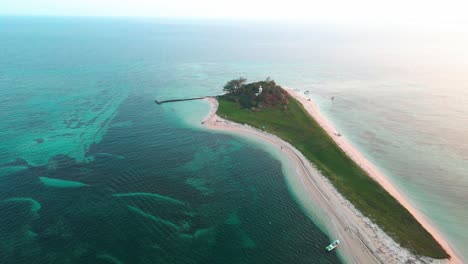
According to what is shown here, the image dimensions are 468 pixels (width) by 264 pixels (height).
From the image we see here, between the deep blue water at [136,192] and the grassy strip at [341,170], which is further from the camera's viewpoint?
the grassy strip at [341,170]

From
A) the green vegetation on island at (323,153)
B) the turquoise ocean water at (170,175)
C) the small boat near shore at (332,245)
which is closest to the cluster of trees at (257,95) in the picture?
the green vegetation on island at (323,153)

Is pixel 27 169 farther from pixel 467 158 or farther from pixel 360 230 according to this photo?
pixel 467 158

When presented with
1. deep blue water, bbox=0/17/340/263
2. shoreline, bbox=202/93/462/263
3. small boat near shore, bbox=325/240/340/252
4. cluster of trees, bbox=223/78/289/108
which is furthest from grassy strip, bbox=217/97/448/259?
deep blue water, bbox=0/17/340/263

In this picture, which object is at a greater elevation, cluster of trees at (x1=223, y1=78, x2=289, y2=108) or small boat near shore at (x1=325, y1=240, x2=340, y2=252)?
cluster of trees at (x1=223, y1=78, x2=289, y2=108)

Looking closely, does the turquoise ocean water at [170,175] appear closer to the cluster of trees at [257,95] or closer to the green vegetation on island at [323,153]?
the green vegetation on island at [323,153]

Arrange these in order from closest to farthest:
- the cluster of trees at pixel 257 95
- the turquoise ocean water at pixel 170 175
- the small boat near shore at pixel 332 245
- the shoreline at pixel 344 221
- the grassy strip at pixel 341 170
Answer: the shoreline at pixel 344 221 → the turquoise ocean water at pixel 170 175 → the small boat near shore at pixel 332 245 → the grassy strip at pixel 341 170 → the cluster of trees at pixel 257 95

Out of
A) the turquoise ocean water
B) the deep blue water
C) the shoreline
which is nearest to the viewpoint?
the deep blue water

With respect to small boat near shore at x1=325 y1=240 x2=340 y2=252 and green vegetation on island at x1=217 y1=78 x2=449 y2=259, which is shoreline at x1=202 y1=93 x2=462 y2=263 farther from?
green vegetation on island at x1=217 y1=78 x2=449 y2=259

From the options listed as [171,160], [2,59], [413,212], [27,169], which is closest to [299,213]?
A: [413,212]

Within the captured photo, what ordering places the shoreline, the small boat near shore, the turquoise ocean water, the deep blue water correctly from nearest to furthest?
the deep blue water < the shoreline < the turquoise ocean water < the small boat near shore
